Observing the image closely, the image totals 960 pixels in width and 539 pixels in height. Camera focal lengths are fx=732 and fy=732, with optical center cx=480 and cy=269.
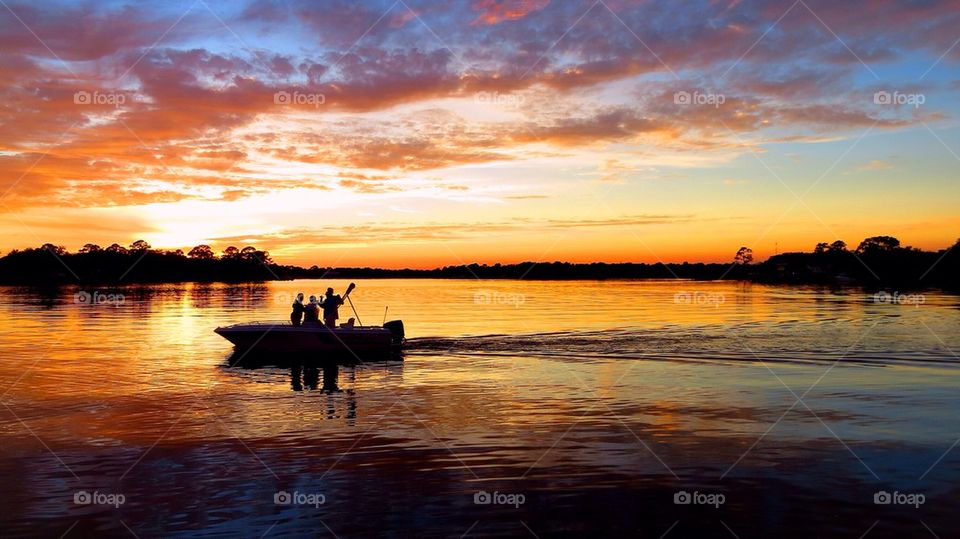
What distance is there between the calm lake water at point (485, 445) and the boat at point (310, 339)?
59.1 inches

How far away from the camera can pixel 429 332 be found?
181 feet

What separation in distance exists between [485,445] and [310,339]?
20.7m

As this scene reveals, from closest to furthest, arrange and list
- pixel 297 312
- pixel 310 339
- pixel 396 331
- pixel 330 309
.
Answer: pixel 310 339 < pixel 330 309 < pixel 297 312 < pixel 396 331

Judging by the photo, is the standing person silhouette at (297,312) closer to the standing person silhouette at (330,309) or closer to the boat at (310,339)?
the boat at (310,339)

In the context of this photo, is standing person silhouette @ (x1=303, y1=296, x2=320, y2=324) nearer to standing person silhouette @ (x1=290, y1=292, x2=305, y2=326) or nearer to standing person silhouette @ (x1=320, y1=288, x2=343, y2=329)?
standing person silhouette @ (x1=290, y1=292, x2=305, y2=326)

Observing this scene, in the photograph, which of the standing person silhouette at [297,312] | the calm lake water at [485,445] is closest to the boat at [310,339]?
the standing person silhouette at [297,312]

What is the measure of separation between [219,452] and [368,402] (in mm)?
7967

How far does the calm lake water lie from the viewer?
1305cm

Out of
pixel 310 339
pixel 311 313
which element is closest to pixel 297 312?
pixel 311 313

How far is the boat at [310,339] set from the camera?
36938mm

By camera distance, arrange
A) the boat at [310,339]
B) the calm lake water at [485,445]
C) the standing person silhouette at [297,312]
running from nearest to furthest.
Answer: the calm lake water at [485,445] < the boat at [310,339] < the standing person silhouette at [297,312]

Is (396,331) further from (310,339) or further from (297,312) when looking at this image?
(297,312)

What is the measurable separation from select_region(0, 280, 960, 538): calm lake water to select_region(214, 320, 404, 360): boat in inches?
59.1

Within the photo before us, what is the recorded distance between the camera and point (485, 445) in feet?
61.2
